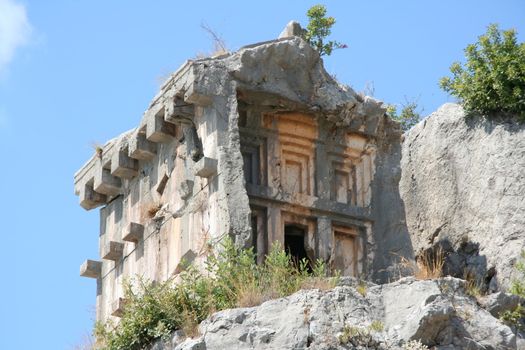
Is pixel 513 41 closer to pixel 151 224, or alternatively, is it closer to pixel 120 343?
pixel 151 224

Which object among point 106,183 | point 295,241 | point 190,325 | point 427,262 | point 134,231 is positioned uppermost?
point 106,183

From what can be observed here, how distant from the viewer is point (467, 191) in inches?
1141

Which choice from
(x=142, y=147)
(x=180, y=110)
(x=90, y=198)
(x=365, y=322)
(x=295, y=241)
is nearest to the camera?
(x=365, y=322)

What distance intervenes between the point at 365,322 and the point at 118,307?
5217 mm

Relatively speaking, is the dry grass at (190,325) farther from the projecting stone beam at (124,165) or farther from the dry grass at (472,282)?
the projecting stone beam at (124,165)

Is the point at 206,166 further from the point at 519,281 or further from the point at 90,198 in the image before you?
the point at 519,281

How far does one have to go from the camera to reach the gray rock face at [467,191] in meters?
27.8

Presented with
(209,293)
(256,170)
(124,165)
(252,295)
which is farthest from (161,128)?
(252,295)

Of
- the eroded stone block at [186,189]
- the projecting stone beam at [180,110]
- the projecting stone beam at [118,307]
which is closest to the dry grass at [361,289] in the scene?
the eroded stone block at [186,189]

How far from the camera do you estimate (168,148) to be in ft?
88.1

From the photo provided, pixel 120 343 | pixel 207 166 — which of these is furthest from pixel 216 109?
pixel 120 343

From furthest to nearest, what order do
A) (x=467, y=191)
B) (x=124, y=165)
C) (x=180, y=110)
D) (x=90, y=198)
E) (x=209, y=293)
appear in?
(x=467, y=191) < (x=90, y=198) < (x=124, y=165) < (x=180, y=110) < (x=209, y=293)

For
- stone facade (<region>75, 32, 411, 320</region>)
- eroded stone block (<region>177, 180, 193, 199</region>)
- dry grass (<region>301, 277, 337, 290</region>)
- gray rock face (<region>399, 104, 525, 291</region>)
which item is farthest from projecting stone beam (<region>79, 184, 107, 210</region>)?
dry grass (<region>301, 277, 337, 290</region>)

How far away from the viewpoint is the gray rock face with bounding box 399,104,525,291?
2780cm
